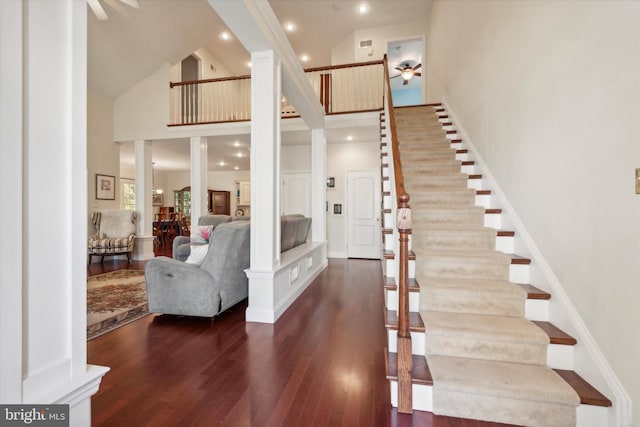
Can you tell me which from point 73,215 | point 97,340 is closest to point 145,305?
point 97,340

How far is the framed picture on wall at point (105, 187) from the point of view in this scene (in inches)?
240

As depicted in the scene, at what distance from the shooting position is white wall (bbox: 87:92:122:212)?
589cm

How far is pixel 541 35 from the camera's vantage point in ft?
6.75

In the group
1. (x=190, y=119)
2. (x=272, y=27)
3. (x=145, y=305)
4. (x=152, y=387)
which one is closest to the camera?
(x=152, y=387)

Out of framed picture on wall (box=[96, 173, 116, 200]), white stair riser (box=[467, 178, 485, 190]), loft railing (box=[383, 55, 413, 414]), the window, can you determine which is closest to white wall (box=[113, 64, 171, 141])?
framed picture on wall (box=[96, 173, 116, 200])

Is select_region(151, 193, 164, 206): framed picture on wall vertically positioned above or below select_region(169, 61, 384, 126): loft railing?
below

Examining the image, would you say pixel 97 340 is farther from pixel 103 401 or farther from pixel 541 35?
pixel 541 35

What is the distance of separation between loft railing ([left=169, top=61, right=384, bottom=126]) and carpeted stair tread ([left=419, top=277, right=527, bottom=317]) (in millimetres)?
4844

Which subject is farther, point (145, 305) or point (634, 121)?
point (145, 305)

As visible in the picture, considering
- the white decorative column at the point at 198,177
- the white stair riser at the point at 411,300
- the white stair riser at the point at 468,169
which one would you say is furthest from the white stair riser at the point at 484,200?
the white decorative column at the point at 198,177

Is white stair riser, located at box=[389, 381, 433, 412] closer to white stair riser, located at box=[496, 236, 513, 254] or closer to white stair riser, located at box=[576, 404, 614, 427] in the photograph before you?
white stair riser, located at box=[576, 404, 614, 427]

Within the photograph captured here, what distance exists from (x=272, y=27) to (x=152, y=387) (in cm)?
317

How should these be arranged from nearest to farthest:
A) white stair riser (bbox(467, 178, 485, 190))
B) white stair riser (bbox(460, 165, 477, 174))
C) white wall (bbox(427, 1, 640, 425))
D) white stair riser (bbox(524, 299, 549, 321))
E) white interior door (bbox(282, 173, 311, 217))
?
white wall (bbox(427, 1, 640, 425)), white stair riser (bbox(524, 299, 549, 321)), white stair riser (bbox(467, 178, 485, 190)), white stair riser (bbox(460, 165, 477, 174)), white interior door (bbox(282, 173, 311, 217))
